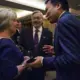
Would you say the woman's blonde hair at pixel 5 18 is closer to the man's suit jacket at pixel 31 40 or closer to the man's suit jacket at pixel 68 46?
the man's suit jacket at pixel 68 46

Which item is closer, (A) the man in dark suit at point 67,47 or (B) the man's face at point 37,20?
(A) the man in dark suit at point 67,47

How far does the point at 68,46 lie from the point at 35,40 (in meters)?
1.69

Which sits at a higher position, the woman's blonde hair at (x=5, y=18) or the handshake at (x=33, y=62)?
the woman's blonde hair at (x=5, y=18)

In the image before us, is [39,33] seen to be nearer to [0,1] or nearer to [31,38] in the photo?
[31,38]

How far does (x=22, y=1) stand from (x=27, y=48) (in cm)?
553

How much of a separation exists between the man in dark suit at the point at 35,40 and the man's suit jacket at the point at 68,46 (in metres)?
1.39

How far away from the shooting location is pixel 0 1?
7.88 metres

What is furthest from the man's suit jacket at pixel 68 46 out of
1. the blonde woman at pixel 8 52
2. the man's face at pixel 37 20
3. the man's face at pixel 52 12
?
the man's face at pixel 37 20

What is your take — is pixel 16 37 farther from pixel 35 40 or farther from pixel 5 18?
pixel 5 18

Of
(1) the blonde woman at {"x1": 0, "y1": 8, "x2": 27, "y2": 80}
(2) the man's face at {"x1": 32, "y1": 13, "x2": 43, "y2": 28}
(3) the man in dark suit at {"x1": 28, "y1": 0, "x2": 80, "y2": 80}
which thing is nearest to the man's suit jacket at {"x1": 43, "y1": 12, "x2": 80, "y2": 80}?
(3) the man in dark suit at {"x1": 28, "y1": 0, "x2": 80, "y2": 80}

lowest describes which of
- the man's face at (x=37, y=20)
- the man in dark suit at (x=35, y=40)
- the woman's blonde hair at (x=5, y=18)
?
the man in dark suit at (x=35, y=40)

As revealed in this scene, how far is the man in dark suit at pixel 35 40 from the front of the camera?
3.28 metres

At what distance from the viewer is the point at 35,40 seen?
3.39 meters

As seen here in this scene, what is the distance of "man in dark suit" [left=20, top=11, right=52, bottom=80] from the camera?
3277mm
